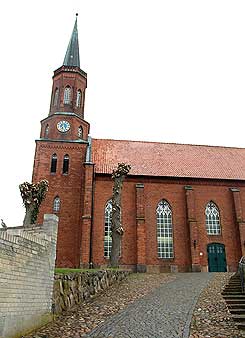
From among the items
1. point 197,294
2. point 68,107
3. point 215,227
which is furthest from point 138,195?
point 197,294

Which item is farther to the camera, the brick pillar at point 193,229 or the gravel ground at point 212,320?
the brick pillar at point 193,229

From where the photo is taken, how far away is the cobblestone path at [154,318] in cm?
746

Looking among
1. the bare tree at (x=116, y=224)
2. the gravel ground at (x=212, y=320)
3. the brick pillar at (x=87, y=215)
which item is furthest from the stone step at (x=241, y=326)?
the brick pillar at (x=87, y=215)

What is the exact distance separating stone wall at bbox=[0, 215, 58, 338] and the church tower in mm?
16506

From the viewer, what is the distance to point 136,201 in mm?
27172

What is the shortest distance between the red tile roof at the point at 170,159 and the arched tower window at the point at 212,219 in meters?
2.79

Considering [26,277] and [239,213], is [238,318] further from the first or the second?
[239,213]

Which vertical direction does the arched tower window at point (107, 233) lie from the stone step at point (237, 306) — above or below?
above

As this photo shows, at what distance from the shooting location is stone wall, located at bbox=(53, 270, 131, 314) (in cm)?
967

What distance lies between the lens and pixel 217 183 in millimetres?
29438

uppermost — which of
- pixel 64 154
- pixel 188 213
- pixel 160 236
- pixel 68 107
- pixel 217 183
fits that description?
pixel 68 107

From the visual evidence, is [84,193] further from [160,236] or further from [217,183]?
[217,183]

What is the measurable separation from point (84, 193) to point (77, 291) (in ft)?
49.9

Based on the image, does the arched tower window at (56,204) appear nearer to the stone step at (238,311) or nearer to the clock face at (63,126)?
the clock face at (63,126)
